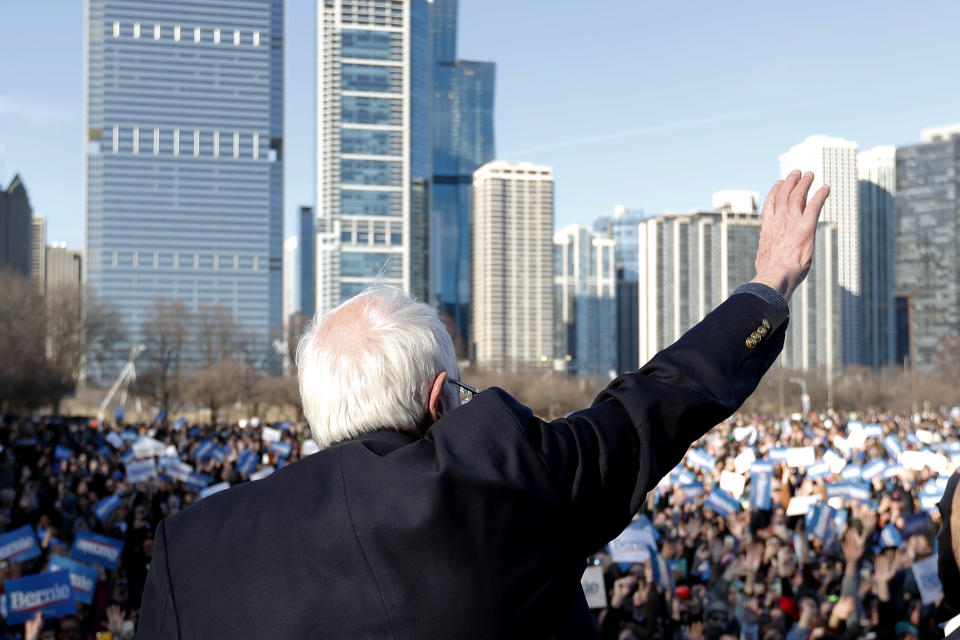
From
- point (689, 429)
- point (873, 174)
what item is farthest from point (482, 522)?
point (873, 174)

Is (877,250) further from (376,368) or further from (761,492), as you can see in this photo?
(376,368)

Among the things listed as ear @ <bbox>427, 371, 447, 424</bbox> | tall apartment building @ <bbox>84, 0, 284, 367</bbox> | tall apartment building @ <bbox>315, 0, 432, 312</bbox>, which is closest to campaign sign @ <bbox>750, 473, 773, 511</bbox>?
ear @ <bbox>427, 371, 447, 424</bbox>

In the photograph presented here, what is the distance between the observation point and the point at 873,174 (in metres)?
135

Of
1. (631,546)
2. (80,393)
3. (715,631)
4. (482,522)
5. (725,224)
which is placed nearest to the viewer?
(482,522)

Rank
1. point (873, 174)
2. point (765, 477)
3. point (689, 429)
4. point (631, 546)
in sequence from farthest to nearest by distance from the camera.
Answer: point (873, 174)
point (765, 477)
point (631, 546)
point (689, 429)

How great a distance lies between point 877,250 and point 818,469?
13174 cm

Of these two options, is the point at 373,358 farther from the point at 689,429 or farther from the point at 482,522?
the point at 689,429

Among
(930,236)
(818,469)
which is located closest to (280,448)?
(818,469)

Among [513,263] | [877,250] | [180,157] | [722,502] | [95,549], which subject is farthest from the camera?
[513,263]

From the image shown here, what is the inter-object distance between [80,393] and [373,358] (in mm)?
105384

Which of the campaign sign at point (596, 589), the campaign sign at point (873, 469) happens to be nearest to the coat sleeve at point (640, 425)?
the campaign sign at point (596, 589)

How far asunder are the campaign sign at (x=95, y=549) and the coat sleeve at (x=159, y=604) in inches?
317

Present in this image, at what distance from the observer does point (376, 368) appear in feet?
6.12

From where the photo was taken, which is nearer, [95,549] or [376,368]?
[376,368]
